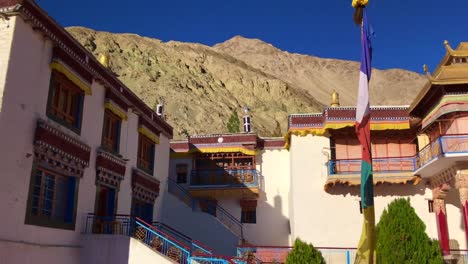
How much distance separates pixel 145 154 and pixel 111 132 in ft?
9.85

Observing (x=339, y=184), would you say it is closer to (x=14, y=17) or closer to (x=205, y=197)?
(x=205, y=197)

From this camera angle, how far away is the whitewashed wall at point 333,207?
59.3ft

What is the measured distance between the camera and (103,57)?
59.2ft

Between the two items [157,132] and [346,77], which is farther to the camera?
[346,77]

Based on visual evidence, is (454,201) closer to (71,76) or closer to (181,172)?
(181,172)

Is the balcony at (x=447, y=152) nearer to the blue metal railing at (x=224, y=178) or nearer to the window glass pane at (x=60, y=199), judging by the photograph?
the blue metal railing at (x=224, y=178)

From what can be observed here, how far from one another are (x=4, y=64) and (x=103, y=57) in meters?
8.44

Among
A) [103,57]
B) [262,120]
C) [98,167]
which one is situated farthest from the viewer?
[262,120]

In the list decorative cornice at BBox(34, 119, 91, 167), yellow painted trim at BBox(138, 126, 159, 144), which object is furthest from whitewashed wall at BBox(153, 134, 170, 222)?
decorative cornice at BBox(34, 119, 91, 167)

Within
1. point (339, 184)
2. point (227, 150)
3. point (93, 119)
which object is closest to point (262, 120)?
point (227, 150)

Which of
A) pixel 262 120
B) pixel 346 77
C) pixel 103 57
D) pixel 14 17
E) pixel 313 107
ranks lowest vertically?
pixel 14 17

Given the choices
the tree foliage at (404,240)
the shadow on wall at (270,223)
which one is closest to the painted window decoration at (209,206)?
the shadow on wall at (270,223)

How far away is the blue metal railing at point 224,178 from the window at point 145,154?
431 cm

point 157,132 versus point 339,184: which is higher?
point 157,132
